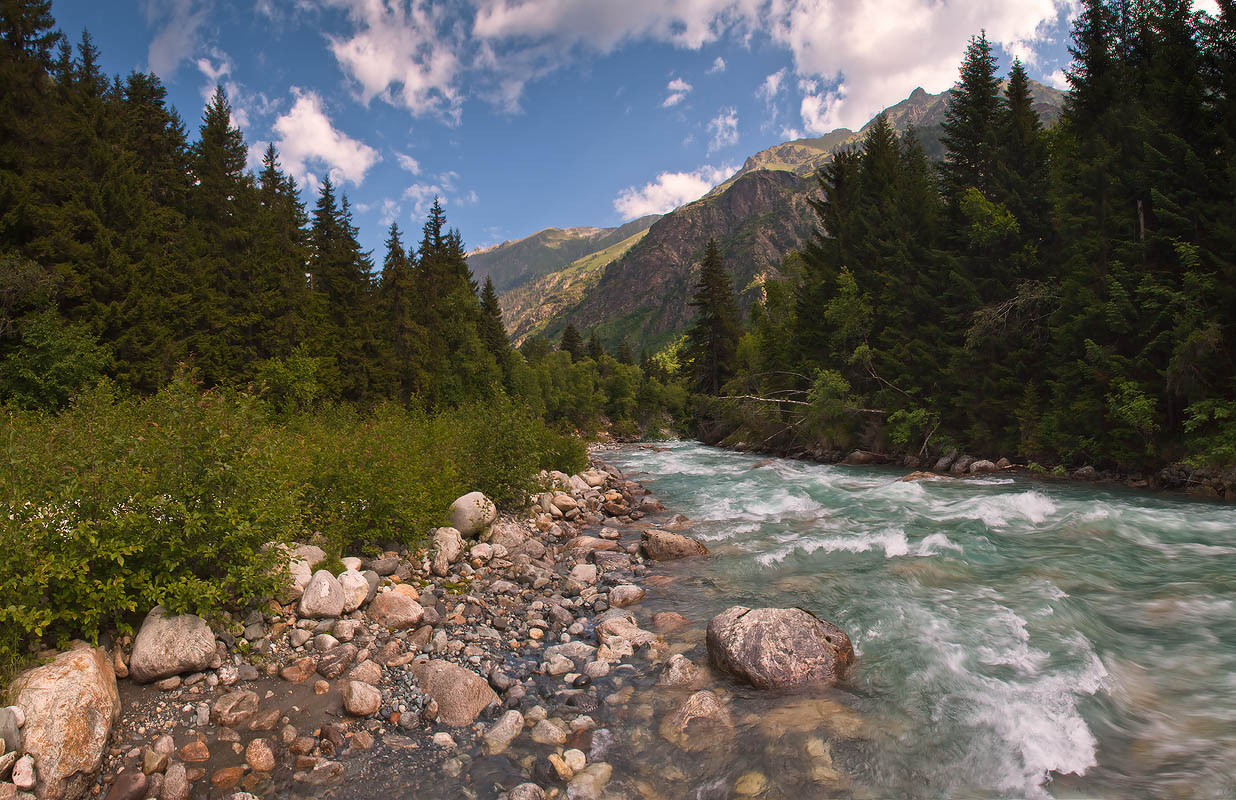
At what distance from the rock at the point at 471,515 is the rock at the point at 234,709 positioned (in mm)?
6157

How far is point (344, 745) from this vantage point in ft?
17.2

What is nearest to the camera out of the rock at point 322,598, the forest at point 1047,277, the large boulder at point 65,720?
the large boulder at point 65,720

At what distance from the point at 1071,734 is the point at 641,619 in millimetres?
5302

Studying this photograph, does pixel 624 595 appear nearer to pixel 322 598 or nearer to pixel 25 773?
pixel 322 598

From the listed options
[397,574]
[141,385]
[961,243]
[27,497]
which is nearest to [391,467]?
[397,574]

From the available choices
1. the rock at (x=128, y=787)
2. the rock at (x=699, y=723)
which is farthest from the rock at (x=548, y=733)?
the rock at (x=128, y=787)

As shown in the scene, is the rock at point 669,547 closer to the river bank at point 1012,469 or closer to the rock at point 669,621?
the rock at point 669,621

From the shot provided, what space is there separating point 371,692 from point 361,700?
16cm

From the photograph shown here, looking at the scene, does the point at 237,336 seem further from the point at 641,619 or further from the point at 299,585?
the point at 641,619

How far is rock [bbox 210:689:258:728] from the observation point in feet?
17.4

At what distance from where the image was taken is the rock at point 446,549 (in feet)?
32.5

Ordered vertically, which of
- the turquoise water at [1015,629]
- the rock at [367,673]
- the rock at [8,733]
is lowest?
the turquoise water at [1015,629]

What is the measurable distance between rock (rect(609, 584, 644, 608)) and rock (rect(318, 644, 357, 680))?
4183 mm

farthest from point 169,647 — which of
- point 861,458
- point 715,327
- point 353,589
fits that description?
point 715,327
